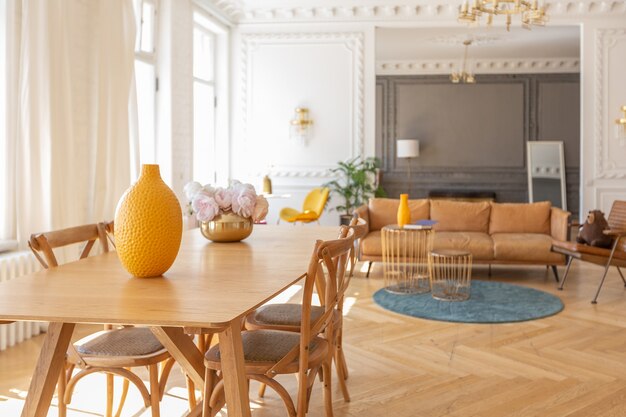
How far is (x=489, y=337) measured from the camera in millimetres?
4238

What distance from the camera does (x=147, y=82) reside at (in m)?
6.59

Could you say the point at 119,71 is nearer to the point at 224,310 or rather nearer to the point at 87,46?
the point at 87,46

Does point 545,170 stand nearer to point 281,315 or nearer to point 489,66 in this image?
point 489,66

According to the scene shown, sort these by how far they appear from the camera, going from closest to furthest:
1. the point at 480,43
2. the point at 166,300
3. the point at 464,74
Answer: the point at 166,300, the point at 480,43, the point at 464,74

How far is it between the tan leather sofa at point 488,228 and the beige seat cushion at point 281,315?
373cm

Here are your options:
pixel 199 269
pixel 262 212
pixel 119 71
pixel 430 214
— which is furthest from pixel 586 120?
pixel 199 269

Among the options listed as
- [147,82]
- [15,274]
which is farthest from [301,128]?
[15,274]

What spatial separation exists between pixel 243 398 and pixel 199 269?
568 mm

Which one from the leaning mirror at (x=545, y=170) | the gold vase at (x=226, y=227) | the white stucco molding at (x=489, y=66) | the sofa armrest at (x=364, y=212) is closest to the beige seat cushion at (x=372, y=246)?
the sofa armrest at (x=364, y=212)

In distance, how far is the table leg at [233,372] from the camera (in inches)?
68.1

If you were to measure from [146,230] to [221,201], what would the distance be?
0.73 m

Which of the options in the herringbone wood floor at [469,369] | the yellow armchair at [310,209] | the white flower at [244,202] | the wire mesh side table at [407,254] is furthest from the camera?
the yellow armchair at [310,209]

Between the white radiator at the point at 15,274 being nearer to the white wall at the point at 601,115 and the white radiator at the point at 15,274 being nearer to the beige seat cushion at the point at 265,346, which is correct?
the beige seat cushion at the point at 265,346

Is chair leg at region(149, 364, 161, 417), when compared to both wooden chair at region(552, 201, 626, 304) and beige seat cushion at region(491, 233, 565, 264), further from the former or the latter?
beige seat cushion at region(491, 233, 565, 264)
